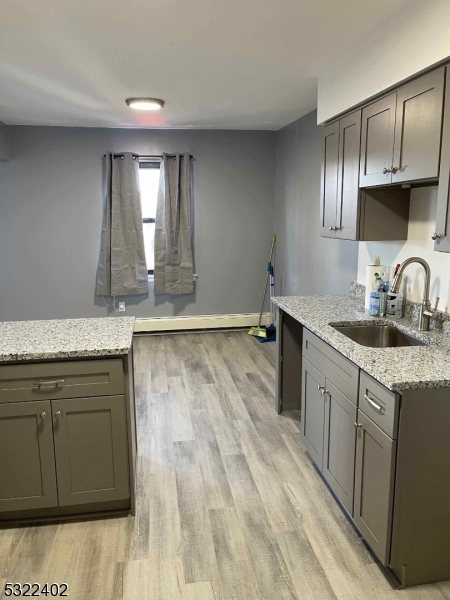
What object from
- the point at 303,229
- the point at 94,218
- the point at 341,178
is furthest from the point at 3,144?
the point at 341,178

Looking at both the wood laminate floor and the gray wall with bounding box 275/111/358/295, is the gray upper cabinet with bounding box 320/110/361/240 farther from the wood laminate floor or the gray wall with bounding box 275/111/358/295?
the wood laminate floor

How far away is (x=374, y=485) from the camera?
202cm

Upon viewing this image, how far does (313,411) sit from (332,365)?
470mm

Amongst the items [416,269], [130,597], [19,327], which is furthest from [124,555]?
[416,269]

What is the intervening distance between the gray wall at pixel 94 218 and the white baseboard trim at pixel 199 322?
9 cm

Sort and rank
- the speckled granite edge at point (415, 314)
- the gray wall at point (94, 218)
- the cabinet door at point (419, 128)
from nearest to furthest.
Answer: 1. the cabinet door at point (419, 128)
2. the speckled granite edge at point (415, 314)
3. the gray wall at point (94, 218)

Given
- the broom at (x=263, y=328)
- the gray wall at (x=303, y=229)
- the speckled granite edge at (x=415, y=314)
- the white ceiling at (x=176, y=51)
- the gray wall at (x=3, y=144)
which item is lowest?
the broom at (x=263, y=328)

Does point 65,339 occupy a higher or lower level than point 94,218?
lower

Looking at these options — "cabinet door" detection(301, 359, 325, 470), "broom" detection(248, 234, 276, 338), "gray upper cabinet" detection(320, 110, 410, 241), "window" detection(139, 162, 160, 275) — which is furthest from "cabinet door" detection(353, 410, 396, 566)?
"window" detection(139, 162, 160, 275)

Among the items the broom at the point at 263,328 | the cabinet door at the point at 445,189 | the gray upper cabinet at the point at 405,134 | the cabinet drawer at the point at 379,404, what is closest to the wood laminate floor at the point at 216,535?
the cabinet drawer at the point at 379,404

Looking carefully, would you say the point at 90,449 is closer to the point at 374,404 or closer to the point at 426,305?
the point at 374,404

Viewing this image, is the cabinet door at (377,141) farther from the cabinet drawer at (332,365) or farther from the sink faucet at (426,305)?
the cabinet drawer at (332,365)

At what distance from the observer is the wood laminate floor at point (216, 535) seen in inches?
78.0

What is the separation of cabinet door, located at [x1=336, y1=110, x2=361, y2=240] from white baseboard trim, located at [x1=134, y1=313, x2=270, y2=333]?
307cm
